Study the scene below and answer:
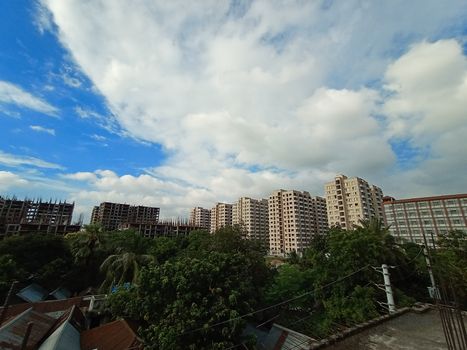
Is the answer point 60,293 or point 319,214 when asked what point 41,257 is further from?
point 319,214

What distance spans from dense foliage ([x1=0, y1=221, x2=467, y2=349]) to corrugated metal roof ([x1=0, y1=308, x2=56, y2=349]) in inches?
140

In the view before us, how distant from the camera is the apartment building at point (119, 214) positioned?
99250 millimetres

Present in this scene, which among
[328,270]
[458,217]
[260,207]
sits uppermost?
[260,207]

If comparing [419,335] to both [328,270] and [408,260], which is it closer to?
[328,270]

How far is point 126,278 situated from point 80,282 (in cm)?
895

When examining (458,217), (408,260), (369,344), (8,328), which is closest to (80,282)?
(8,328)

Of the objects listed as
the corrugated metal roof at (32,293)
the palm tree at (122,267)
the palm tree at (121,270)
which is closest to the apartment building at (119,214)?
the corrugated metal roof at (32,293)

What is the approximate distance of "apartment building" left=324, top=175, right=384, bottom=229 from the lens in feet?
220

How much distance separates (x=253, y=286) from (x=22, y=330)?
13463 mm

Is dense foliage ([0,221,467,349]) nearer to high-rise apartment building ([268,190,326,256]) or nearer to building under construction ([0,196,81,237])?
high-rise apartment building ([268,190,326,256])

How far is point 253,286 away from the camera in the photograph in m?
17.0

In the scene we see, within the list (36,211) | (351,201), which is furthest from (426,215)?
(36,211)

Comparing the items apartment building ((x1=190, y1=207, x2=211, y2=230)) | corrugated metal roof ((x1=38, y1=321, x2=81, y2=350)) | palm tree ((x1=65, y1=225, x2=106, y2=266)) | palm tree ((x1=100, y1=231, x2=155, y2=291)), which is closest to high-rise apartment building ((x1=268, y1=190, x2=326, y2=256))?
apartment building ((x1=190, y1=207, x2=211, y2=230))

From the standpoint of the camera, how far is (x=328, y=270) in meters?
15.1
